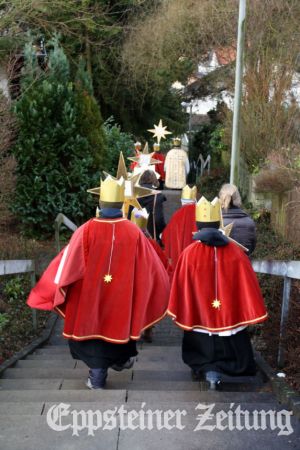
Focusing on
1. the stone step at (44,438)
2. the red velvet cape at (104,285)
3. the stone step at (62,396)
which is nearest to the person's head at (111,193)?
the red velvet cape at (104,285)

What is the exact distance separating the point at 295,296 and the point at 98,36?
11.9 m

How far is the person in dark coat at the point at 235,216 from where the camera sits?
5.70 meters

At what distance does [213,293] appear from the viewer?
464 cm

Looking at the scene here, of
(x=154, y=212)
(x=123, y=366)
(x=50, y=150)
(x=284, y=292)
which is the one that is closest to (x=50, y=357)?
(x=123, y=366)

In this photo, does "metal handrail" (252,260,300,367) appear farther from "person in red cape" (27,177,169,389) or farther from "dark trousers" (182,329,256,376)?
"person in red cape" (27,177,169,389)

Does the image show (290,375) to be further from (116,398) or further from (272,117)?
(272,117)

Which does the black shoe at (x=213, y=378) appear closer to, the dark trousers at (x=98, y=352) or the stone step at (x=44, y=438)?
the dark trousers at (x=98, y=352)

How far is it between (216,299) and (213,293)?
0.05 meters

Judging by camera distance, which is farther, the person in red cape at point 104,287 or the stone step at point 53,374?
the stone step at point 53,374

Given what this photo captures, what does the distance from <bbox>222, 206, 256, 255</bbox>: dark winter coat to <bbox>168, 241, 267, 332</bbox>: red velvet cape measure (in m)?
1.09

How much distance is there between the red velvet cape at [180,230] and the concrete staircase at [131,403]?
1.94 meters

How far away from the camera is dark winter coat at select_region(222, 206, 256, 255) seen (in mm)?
5746

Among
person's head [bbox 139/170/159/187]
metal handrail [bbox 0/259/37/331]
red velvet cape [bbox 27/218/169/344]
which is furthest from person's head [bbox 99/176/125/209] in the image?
person's head [bbox 139/170/159/187]

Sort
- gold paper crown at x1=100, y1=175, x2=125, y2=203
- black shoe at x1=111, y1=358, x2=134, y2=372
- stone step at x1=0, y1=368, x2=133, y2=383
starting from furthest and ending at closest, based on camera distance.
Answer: stone step at x1=0, y1=368, x2=133, y2=383 → black shoe at x1=111, y1=358, x2=134, y2=372 → gold paper crown at x1=100, y1=175, x2=125, y2=203
